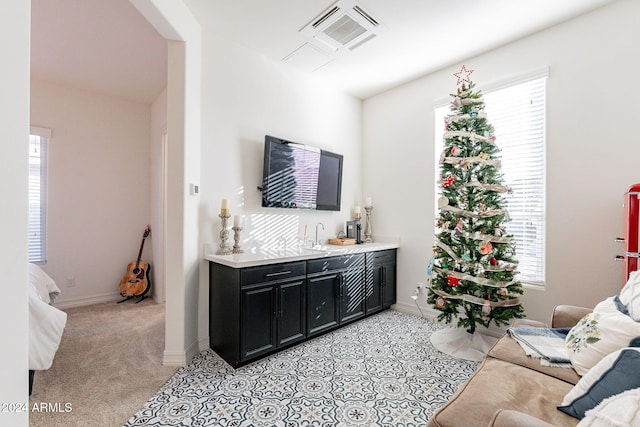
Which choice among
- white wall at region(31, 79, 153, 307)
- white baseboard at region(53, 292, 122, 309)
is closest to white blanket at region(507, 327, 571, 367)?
white wall at region(31, 79, 153, 307)

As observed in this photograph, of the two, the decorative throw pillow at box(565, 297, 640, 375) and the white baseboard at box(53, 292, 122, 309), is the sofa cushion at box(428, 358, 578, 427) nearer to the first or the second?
the decorative throw pillow at box(565, 297, 640, 375)

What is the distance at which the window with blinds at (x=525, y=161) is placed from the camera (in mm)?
2697

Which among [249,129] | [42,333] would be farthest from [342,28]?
[42,333]

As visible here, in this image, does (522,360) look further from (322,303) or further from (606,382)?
(322,303)

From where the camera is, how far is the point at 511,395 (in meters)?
1.22

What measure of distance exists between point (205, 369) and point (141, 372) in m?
0.47

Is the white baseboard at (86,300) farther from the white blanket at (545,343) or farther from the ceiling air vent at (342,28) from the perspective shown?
the white blanket at (545,343)

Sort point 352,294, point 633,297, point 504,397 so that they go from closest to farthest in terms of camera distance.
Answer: point 504,397 → point 633,297 → point 352,294

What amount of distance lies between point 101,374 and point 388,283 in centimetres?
291

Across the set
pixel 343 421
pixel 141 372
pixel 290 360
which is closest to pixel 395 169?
pixel 290 360

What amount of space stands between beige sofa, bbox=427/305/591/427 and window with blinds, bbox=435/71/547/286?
58.0 inches

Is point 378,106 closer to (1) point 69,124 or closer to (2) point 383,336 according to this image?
(2) point 383,336

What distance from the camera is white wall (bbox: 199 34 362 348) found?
105 inches

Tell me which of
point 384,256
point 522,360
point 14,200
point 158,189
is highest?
point 158,189
